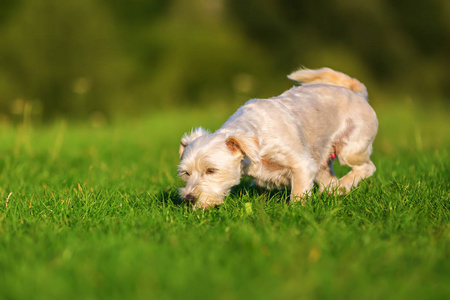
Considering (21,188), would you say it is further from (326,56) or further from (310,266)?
(326,56)

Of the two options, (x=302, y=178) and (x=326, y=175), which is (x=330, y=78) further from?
(x=302, y=178)

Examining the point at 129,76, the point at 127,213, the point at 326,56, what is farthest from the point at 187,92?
the point at 127,213

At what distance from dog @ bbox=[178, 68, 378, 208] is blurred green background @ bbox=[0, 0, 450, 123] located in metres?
16.3

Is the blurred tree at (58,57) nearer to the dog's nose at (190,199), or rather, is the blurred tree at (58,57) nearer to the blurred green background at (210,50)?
the blurred green background at (210,50)

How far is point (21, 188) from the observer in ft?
17.8

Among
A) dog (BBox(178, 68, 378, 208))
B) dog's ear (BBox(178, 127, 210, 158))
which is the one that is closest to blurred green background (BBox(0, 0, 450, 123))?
dog (BBox(178, 68, 378, 208))

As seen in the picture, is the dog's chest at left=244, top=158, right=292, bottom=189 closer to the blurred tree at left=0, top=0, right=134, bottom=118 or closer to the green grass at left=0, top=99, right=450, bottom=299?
the green grass at left=0, top=99, right=450, bottom=299

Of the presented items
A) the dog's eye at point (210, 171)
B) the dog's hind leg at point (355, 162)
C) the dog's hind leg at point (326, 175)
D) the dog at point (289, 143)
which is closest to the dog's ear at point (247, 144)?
the dog at point (289, 143)

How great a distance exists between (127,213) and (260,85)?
66.8ft

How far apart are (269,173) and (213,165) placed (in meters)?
0.69

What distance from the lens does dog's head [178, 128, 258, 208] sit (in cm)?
426

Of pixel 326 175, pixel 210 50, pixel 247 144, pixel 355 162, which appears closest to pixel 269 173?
pixel 247 144

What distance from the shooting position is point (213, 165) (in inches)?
170

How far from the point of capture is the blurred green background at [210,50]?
2255cm
